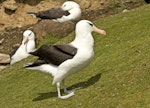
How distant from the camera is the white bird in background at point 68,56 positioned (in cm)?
1226

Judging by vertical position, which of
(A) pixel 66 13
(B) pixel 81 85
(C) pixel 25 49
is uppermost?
(B) pixel 81 85

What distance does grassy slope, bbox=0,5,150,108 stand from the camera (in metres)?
12.1

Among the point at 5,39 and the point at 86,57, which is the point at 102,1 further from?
the point at 86,57

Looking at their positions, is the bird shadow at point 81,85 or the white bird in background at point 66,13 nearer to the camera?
the bird shadow at point 81,85

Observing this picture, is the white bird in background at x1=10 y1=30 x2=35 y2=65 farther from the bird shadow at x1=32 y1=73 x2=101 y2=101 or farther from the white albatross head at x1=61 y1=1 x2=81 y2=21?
the bird shadow at x1=32 y1=73 x2=101 y2=101

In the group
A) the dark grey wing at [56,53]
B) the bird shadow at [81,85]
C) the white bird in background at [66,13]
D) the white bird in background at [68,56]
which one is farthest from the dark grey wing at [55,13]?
the dark grey wing at [56,53]

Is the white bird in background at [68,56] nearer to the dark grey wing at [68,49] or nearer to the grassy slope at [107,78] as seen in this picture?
the dark grey wing at [68,49]

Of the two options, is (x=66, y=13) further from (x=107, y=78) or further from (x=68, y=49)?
(x=68, y=49)

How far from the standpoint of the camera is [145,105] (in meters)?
10.9

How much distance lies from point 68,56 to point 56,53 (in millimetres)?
392

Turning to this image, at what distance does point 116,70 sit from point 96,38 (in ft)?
18.0

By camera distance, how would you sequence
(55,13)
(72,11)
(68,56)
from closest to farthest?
(68,56), (72,11), (55,13)

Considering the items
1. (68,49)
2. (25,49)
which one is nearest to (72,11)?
(25,49)

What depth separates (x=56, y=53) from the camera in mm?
12633
